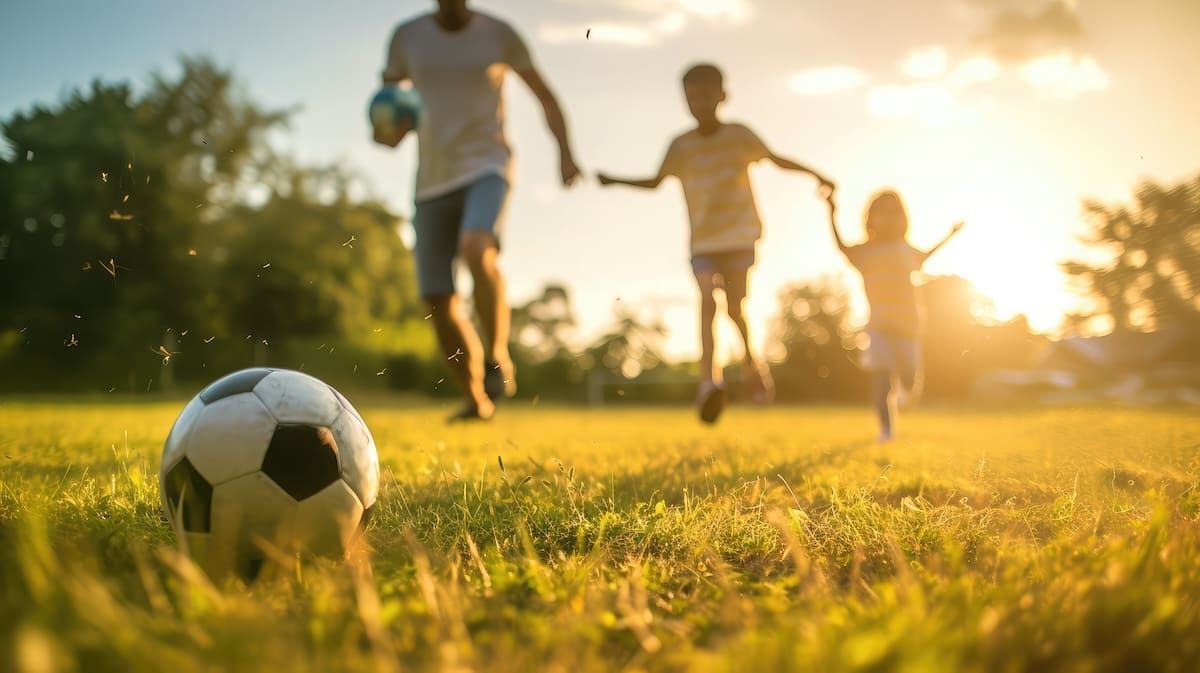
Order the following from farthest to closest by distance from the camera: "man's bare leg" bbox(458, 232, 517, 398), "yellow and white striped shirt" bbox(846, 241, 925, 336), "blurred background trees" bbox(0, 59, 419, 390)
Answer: "blurred background trees" bbox(0, 59, 419, 390) → "yellow and white striped shirt" bbox(846, 241, 925, 336) → "man's bare leg" bbox(458, 232, 517, 398)

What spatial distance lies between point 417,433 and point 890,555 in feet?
12.4

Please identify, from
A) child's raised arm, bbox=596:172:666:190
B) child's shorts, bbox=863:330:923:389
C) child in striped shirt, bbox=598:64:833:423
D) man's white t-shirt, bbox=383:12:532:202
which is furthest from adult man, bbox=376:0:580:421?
child's shorts, bbox=863:330:923:389

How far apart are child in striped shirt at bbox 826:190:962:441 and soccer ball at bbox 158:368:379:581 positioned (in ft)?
14.8

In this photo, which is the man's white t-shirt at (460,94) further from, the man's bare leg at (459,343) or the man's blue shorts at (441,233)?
the man's bare leg at (459,343)

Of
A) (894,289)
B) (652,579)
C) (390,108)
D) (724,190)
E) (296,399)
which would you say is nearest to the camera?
(652,579)

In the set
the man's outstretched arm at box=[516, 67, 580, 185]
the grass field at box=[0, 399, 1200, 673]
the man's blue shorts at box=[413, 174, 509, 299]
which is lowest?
the grass field at box=[0, 399, 1200, 673]

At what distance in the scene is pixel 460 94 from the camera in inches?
200

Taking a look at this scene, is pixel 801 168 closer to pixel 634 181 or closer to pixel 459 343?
pixel 634 181

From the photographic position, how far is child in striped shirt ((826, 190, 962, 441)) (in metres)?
5.70

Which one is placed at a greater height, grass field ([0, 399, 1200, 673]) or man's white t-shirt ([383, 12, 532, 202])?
man's white t-shirt ([383, 12, 532, 202])

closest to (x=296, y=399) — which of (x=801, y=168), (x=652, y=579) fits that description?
(x=652, y=579)

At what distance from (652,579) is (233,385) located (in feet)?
4.28

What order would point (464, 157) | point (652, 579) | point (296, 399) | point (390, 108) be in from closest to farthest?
point (652, 579) → point (296, 399) → point (390, 108) → point (464, 157)

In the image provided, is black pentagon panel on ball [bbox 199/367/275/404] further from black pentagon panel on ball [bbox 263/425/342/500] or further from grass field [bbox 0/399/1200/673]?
grass field [bbox 0/399/1200/673]
